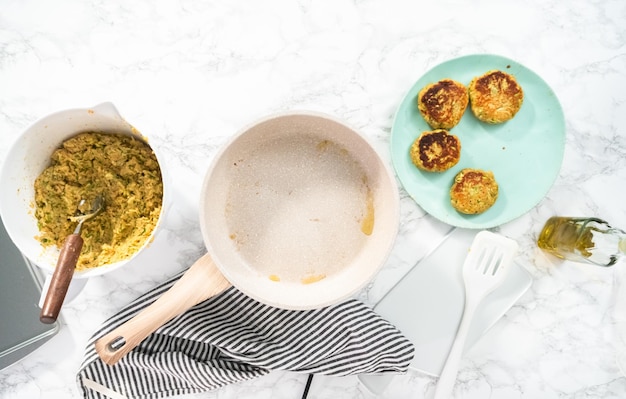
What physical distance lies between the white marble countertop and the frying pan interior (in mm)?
136

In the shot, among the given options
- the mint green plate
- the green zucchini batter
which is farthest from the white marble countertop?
the green zucchini batter

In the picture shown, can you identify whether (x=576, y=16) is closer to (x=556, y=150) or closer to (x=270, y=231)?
(x=556, y=150)

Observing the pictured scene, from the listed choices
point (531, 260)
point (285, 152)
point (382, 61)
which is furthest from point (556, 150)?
point (285, 152)

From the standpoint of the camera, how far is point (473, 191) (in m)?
0.96

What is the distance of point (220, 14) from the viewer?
101 cm

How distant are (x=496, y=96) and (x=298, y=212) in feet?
1.40

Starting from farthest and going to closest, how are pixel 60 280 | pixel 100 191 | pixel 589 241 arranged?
pixel 589 241
pixel 100 191
pixel 60 280

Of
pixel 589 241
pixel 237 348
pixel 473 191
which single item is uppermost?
pixel 473 191

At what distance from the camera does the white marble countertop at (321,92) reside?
1.00m

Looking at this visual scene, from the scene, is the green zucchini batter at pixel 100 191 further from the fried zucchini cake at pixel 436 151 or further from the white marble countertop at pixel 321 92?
the fried zucchini cake at pixel 436 151

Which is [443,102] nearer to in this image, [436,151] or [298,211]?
[436,151]

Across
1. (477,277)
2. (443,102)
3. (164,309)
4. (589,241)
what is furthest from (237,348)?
(589,241)

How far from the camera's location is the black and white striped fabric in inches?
38.0

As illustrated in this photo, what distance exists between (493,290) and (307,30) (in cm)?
61
